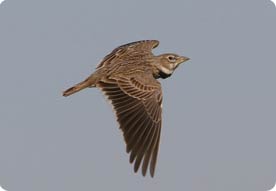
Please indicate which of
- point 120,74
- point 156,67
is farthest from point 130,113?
point 156,67

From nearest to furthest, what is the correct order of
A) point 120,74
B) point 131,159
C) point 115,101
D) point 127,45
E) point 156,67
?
point 131,159, point 115,101, point 120,74, point 156,67, point 127,45

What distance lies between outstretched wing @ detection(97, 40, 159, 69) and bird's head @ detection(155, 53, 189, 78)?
0.29 meters

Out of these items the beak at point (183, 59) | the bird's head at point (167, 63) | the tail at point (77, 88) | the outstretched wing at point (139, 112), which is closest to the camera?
the outstretched wing at point (139, 112)

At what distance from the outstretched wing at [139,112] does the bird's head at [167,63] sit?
74 centimetres

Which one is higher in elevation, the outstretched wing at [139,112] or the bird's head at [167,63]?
the bird's head at [167,63]

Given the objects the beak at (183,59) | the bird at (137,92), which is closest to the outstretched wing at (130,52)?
the bird at (137,92)

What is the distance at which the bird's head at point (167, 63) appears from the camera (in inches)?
385

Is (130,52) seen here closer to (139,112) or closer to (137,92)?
(137,92)

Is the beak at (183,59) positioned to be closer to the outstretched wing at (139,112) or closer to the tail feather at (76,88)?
the outstretched wing at (139,112)

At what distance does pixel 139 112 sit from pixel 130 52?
78.4 inches

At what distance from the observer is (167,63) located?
32.2 ft

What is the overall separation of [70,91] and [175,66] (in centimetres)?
164

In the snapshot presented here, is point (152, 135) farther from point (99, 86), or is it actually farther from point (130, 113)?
point (99, 86)

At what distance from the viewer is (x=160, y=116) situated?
8.53 metres
